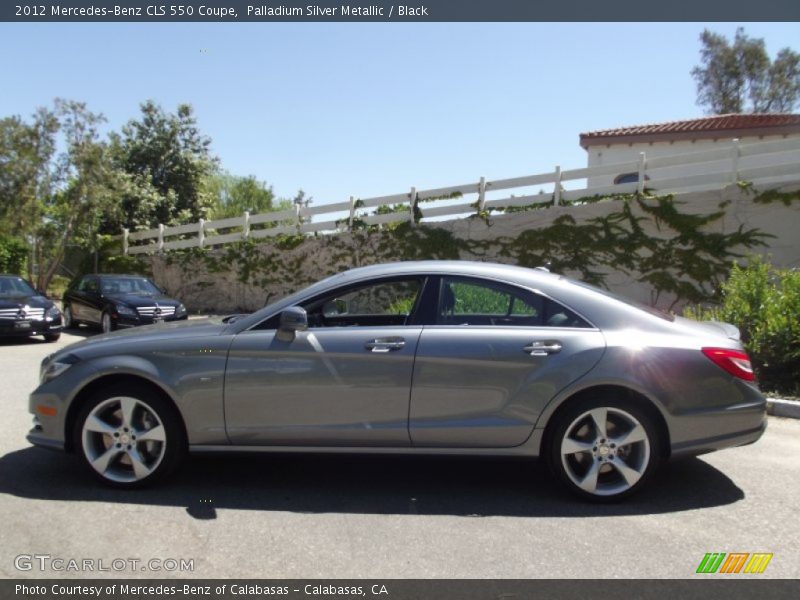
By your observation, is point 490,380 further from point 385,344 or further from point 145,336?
point 145,336

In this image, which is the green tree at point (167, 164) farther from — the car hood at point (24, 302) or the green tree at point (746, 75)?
the green tree at point (746, 75)

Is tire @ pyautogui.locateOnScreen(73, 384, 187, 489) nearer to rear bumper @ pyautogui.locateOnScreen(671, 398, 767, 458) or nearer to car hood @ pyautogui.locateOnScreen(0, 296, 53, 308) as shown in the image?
rear bumper @ pyautogui.locateOnScreen(671, 398, 767, 458)

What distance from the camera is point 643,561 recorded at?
10.5 feet

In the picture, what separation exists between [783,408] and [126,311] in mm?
11861

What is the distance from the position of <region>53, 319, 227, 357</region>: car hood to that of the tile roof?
18.3 m

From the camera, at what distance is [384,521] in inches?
145

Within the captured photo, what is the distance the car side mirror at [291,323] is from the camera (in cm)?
398

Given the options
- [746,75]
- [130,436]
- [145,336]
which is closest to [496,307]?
[145,336]

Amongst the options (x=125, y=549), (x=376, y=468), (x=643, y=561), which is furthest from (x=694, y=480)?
(x=125, y=549)

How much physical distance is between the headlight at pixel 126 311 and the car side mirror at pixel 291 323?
1042 cm

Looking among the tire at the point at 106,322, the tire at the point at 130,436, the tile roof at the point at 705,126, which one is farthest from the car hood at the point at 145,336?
the tile roof at the point at 705,126

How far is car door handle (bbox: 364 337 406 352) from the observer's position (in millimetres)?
3980
